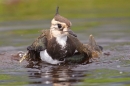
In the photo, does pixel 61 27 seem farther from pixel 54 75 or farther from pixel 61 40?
pixel 54 75

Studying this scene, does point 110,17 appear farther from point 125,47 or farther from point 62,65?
point 62,65

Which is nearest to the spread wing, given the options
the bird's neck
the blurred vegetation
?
the bird's neck

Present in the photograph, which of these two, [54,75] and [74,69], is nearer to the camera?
[54,75]

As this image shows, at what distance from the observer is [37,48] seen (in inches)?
476

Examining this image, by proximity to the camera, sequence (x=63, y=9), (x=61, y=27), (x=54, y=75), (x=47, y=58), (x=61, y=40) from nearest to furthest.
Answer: (x=54, y=75)
(x=61, y=27)
(x=61, y=40)
(x=47, y=58)
(x=63, y=9)

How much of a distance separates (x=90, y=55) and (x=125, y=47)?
1791 millimetres

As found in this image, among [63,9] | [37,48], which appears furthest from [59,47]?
[63,9]

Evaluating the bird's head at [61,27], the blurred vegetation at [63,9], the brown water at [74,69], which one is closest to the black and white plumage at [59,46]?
the bird's head at [61,27]

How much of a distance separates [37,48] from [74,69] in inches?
40.7

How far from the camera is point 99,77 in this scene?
35.4 ft

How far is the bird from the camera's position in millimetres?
11664

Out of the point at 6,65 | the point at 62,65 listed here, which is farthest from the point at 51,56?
the point at 6,65

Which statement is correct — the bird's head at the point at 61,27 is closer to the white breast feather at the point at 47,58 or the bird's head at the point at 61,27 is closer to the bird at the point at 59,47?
the bird at the point at 59,47

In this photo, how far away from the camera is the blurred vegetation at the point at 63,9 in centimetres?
1978
